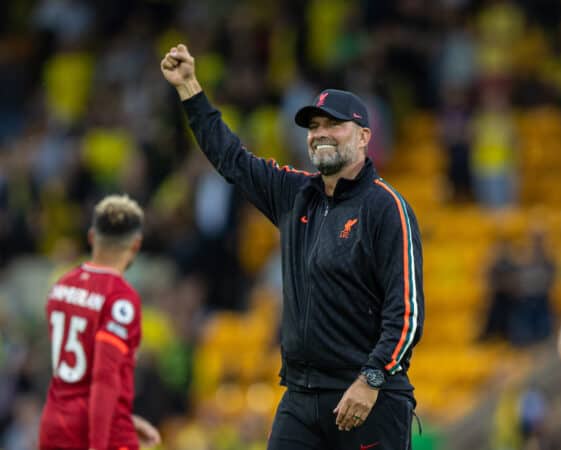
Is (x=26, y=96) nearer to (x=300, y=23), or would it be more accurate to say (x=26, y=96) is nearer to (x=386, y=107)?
(x=300, y=23)

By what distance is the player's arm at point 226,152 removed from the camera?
6715 mm

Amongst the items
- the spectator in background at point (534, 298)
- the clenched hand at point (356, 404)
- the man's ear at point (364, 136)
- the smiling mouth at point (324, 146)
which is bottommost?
the spectator in background at point (534, 298)

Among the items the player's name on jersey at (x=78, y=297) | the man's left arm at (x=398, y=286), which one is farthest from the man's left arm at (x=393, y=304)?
the player's name on jersey at (x=78, y=297)

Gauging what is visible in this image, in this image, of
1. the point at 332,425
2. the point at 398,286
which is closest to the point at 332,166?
the point at 398,286

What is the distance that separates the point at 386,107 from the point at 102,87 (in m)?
4.27

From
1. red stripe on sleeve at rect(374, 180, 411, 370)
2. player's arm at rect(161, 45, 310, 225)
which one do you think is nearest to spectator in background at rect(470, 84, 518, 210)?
player's arm at rect(161, 45, 310, 225)

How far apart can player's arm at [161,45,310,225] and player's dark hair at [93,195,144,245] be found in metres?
0.55

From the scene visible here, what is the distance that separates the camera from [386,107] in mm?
16031

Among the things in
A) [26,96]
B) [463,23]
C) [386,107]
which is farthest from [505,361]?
[26,96]

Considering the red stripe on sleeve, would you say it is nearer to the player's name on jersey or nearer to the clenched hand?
the clenched hand

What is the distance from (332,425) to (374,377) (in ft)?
1.35

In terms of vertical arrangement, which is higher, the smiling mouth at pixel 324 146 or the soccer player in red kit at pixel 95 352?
the smiling mouth at pixel 324 146

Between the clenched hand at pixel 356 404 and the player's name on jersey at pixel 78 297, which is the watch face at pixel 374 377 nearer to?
the clenched hand at pixel 356 404

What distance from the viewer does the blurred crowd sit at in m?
14.3
